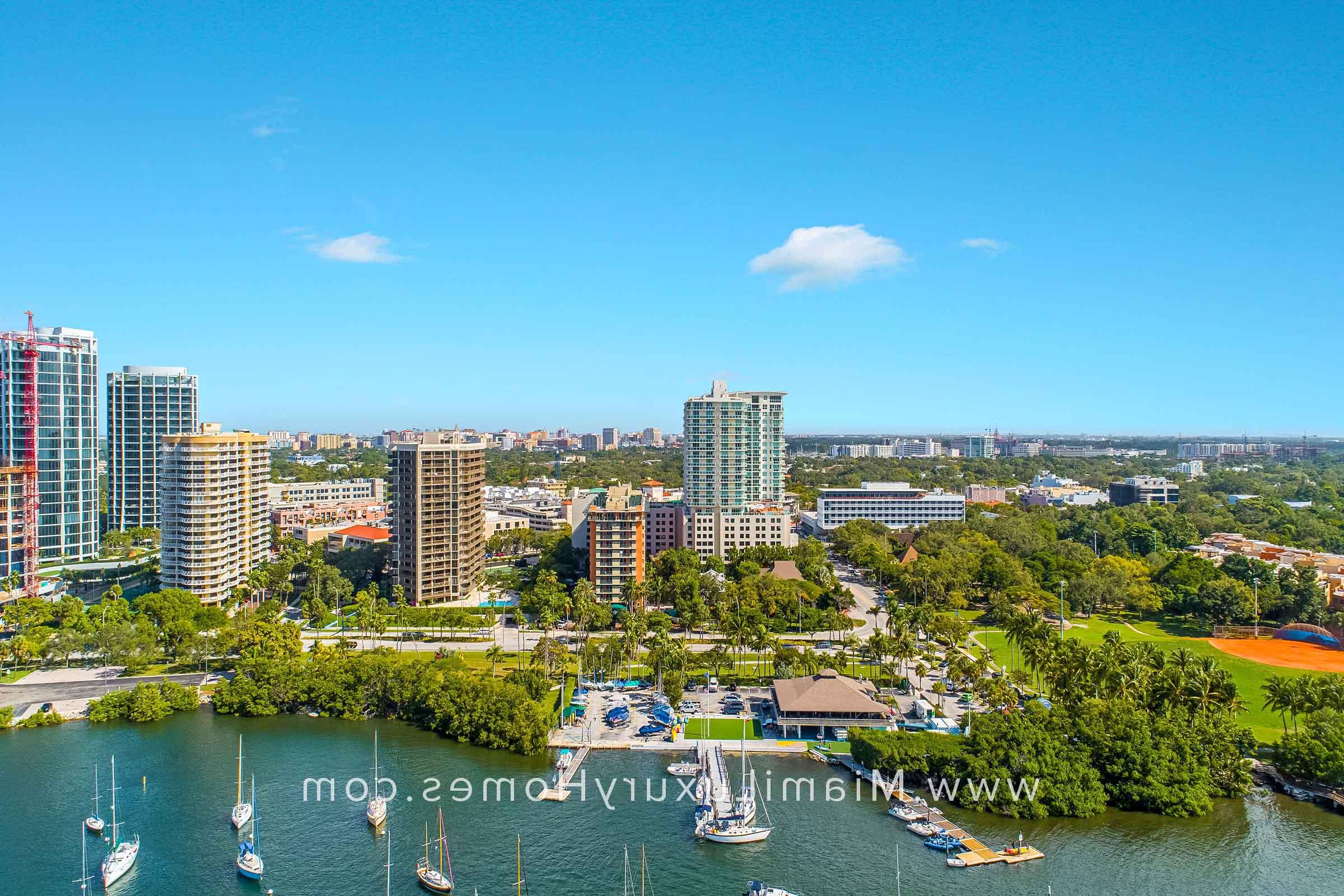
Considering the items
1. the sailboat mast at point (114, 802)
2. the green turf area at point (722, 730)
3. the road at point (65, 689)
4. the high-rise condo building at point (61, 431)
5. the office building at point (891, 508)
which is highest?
the high-rise condo building at point (61, 431)

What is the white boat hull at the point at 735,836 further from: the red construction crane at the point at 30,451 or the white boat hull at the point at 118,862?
the red construction crane at the point at 30,451

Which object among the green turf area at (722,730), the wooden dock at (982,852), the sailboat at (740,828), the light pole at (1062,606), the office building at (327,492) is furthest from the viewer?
the office building at (327,492)

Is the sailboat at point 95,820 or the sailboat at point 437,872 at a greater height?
the sailboat at point 95,820

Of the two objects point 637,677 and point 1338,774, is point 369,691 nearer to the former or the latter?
point 637,677

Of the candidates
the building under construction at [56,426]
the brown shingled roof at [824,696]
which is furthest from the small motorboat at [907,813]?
the building under construction at [56,426]

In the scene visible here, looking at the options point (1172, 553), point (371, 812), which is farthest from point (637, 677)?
point (1172, 553)

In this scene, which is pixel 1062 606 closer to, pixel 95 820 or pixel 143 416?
pixel 95 820

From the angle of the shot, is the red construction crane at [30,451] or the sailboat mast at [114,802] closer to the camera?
the sailboat mast at [114,802]
